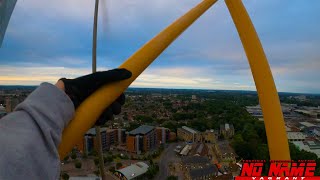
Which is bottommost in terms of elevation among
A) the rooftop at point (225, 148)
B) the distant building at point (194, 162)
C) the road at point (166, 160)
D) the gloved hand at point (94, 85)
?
the road at point (166, 160)

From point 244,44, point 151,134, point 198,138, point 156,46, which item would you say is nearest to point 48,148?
point 156,46

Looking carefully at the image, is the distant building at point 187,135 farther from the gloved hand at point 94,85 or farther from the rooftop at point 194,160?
the gloved hand at point 94,85

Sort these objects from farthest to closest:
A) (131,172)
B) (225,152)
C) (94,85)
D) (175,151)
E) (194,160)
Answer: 1. (175,151)
2. (225,152)
3. (194,160)
4. (131,172)
5. (94,85)

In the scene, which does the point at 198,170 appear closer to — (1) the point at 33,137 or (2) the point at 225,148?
(2) the point at 225,148

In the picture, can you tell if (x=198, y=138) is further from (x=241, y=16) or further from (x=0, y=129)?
(x=0, y=129)

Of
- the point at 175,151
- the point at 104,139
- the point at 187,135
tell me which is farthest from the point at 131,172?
the point at 187,135

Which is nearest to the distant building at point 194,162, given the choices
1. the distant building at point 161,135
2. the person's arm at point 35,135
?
the distant building at point 161,135
